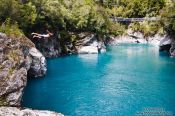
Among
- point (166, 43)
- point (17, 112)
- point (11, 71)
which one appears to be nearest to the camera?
point (17, 112)

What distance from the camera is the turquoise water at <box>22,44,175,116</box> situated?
38562 millimetres

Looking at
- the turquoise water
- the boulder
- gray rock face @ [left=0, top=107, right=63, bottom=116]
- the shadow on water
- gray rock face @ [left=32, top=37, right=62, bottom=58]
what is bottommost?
the turquoise water

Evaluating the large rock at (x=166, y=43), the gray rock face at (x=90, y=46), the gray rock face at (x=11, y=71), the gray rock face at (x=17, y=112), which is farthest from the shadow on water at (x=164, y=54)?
the gray rock face at (x=17, y=112)

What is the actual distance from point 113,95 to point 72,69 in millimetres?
19092

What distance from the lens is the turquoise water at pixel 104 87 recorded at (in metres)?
38.6

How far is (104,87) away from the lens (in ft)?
159

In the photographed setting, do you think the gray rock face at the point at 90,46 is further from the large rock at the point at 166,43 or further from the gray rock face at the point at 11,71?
the gray rock face at the point at 11,71

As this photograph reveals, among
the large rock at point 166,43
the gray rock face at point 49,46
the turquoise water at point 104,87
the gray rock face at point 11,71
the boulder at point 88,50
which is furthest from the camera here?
the large rock at point 166,43

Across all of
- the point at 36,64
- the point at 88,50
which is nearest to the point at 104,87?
the point at 36,64

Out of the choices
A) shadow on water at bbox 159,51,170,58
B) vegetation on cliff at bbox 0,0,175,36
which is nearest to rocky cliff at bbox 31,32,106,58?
vegetation on cliff at bbox 0,0,175,36

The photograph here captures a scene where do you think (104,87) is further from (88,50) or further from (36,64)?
(88,50)

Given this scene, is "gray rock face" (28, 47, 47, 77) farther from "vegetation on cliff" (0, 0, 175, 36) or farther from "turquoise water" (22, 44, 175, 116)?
"vegetation on cliff" (0, 0, 175, 36)

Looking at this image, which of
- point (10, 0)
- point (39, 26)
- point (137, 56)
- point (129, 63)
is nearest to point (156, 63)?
point (129, 63)

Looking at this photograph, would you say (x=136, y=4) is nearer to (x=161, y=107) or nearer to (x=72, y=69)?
(x=72, y=69)
